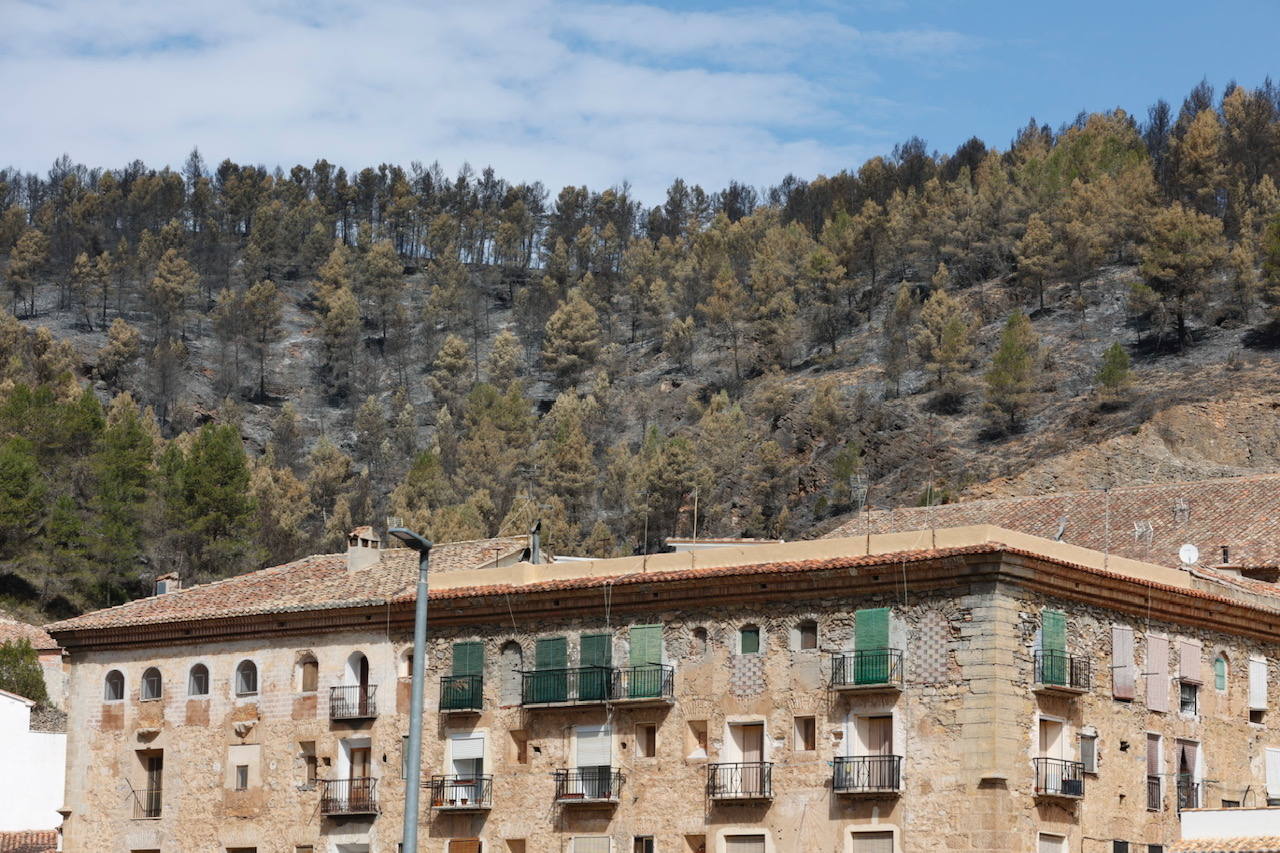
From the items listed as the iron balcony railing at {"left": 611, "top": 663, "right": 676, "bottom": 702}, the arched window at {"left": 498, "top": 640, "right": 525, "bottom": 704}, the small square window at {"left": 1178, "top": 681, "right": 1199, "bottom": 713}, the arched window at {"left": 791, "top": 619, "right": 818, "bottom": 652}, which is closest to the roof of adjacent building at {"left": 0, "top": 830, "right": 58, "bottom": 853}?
the arched window at {"left": 498, "top": 640, "right": 525, "bottom": 704}

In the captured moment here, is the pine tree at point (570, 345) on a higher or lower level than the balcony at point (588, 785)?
higher

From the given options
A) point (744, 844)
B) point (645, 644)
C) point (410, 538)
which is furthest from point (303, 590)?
point (410, 538)

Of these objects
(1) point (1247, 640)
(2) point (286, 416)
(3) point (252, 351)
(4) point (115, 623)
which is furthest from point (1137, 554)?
(3) point (252, 351)

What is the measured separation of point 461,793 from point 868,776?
11181 millimetres

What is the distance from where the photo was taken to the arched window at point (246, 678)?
182ft

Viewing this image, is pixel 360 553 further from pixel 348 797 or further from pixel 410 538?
pixel 410 538

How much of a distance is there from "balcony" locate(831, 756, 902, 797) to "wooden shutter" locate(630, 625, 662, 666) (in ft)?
18.3

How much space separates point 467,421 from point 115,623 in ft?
303

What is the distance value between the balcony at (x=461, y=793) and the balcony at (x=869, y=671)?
31.5ft

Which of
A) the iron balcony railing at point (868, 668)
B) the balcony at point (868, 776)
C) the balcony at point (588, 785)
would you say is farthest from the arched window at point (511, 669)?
the balcony at point (868, 776)

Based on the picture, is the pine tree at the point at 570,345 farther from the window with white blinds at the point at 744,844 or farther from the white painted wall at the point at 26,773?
the window with white blinds at the point at 744,844

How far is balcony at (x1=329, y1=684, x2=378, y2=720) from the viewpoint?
5297cm

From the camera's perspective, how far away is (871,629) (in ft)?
151

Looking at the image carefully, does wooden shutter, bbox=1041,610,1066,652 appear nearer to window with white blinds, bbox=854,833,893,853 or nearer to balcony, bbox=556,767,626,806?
window with white blinds, bbox=854,833,893,853
